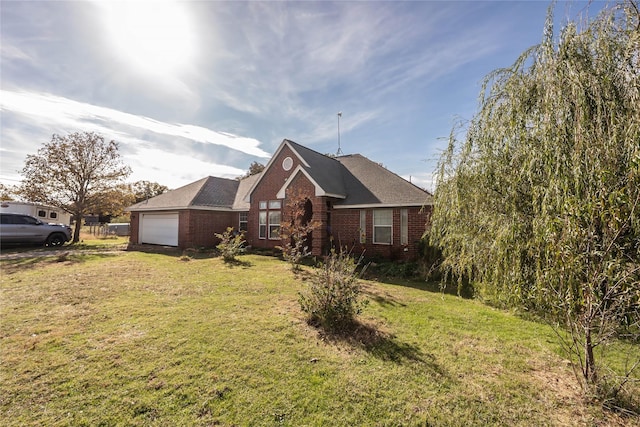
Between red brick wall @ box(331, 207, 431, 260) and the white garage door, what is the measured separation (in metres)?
11.6

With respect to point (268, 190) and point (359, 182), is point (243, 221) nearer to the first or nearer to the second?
point (268, 190)

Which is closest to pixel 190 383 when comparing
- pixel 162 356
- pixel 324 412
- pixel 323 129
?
pixel 162 356

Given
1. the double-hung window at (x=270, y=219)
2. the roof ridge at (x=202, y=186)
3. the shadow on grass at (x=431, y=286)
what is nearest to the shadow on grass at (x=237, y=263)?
the double-hung window at (x=270, y=219)

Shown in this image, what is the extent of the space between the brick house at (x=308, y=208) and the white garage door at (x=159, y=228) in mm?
69

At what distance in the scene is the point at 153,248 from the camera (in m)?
18.2

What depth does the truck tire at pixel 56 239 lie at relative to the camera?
18.2 m

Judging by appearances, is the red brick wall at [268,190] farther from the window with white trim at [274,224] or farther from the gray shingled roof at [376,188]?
the gray shingled roof at [376,188]

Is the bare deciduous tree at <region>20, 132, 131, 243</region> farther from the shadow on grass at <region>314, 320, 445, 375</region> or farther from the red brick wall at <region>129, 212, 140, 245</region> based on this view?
the shadow on grass at <region>314, 320, 445, 375</region>

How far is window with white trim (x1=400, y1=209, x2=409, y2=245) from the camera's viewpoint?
12.9m

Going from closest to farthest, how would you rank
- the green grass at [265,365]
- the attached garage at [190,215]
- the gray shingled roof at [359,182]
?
1. the green grass at [265,365]
2. the gray shingled roof at [359,182]
3. the attached garage at [190,215]

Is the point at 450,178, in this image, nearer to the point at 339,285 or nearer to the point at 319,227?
the point at 339,285

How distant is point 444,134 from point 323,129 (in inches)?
618

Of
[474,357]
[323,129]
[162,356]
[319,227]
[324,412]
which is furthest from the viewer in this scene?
[323,129]

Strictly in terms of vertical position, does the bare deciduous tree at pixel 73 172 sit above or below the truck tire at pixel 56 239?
above
